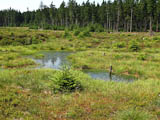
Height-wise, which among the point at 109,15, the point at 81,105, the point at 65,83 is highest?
the point at 109,15

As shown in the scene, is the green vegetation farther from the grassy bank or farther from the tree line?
the tree line

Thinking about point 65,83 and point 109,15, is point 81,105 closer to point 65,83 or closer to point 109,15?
point 65,83

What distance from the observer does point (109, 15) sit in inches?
3103

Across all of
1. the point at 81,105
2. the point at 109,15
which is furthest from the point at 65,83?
the point at 109,15

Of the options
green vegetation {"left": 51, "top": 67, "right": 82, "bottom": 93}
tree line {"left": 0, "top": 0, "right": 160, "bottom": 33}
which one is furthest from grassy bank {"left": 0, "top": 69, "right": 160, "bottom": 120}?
tree line {"left": 0, "top": 0, "right": 160, "bottom": 33}

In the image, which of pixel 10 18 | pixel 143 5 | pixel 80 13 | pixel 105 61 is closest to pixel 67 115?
pixel 105 61

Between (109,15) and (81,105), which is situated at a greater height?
(109,15)

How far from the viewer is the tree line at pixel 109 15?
6700 cm

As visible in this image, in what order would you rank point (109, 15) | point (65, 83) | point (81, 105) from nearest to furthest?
1. point (81, 105)
2. point (65, 83)
3. point (109, 15)

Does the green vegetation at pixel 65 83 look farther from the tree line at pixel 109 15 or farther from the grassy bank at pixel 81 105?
the tree line at pixel 109 15

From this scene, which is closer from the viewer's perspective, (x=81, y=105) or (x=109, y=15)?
(x=81, y=105)

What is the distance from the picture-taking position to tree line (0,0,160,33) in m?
67.0

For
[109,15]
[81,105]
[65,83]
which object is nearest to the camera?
[81,105]

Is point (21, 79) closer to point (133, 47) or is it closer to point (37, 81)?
point (37, 81)
